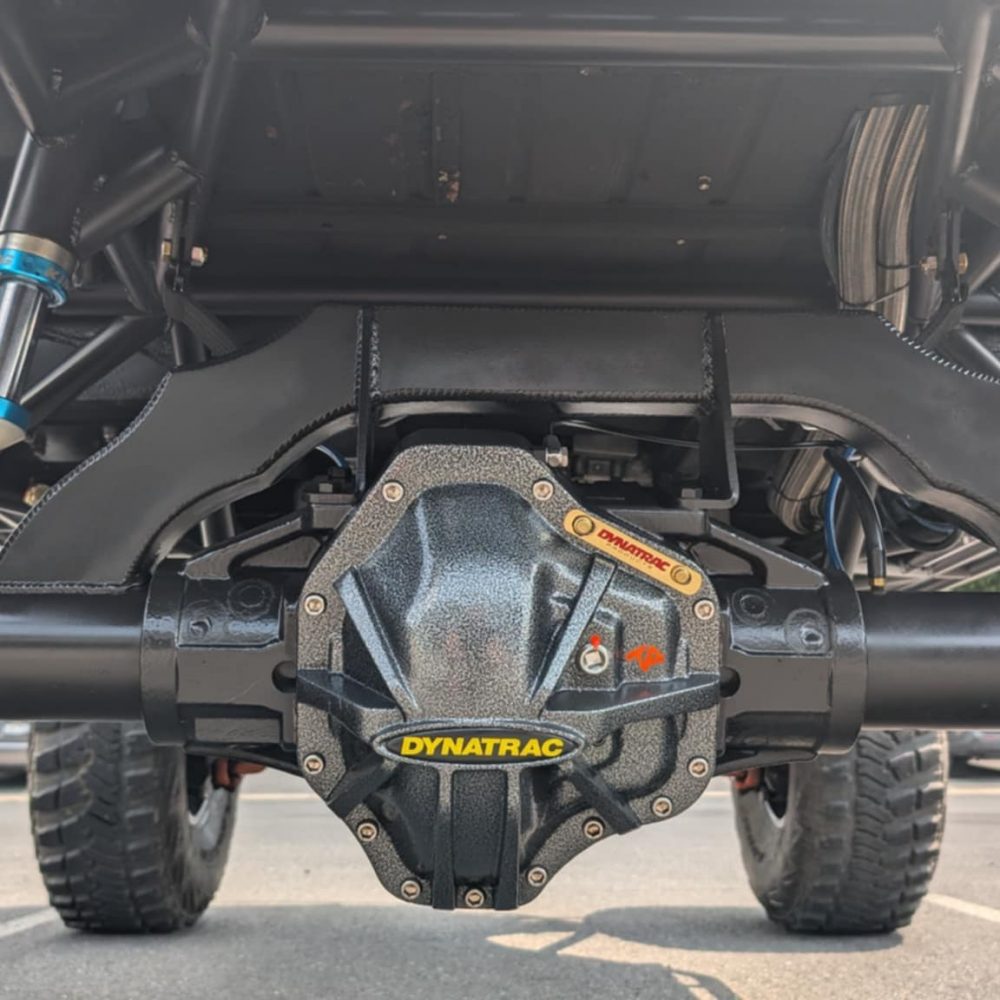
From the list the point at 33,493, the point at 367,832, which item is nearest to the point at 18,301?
the point at 367,832

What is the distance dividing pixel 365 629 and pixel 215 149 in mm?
607

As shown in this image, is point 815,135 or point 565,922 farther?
point 565,922

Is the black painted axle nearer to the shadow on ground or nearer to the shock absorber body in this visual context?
the shock absorber body

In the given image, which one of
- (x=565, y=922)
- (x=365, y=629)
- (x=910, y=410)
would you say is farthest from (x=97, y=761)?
(x=910, y=410)

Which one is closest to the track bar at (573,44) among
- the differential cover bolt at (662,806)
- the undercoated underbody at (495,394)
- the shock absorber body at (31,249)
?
the undercoated underbody at (495,394)

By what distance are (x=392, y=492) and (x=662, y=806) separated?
0.47m

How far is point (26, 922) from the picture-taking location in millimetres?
3055

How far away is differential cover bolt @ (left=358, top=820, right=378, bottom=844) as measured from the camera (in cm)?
127

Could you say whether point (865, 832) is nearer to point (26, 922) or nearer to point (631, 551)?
point (631, 551)

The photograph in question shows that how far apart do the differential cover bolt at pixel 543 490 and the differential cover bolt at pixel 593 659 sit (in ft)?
0.58

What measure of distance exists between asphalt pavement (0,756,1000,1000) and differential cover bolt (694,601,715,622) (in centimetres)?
130

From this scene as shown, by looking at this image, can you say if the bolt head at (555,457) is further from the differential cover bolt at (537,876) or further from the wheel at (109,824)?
the wheel at (109,824)

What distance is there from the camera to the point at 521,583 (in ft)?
3.92

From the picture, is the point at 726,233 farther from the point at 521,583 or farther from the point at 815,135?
the point at 521,583
